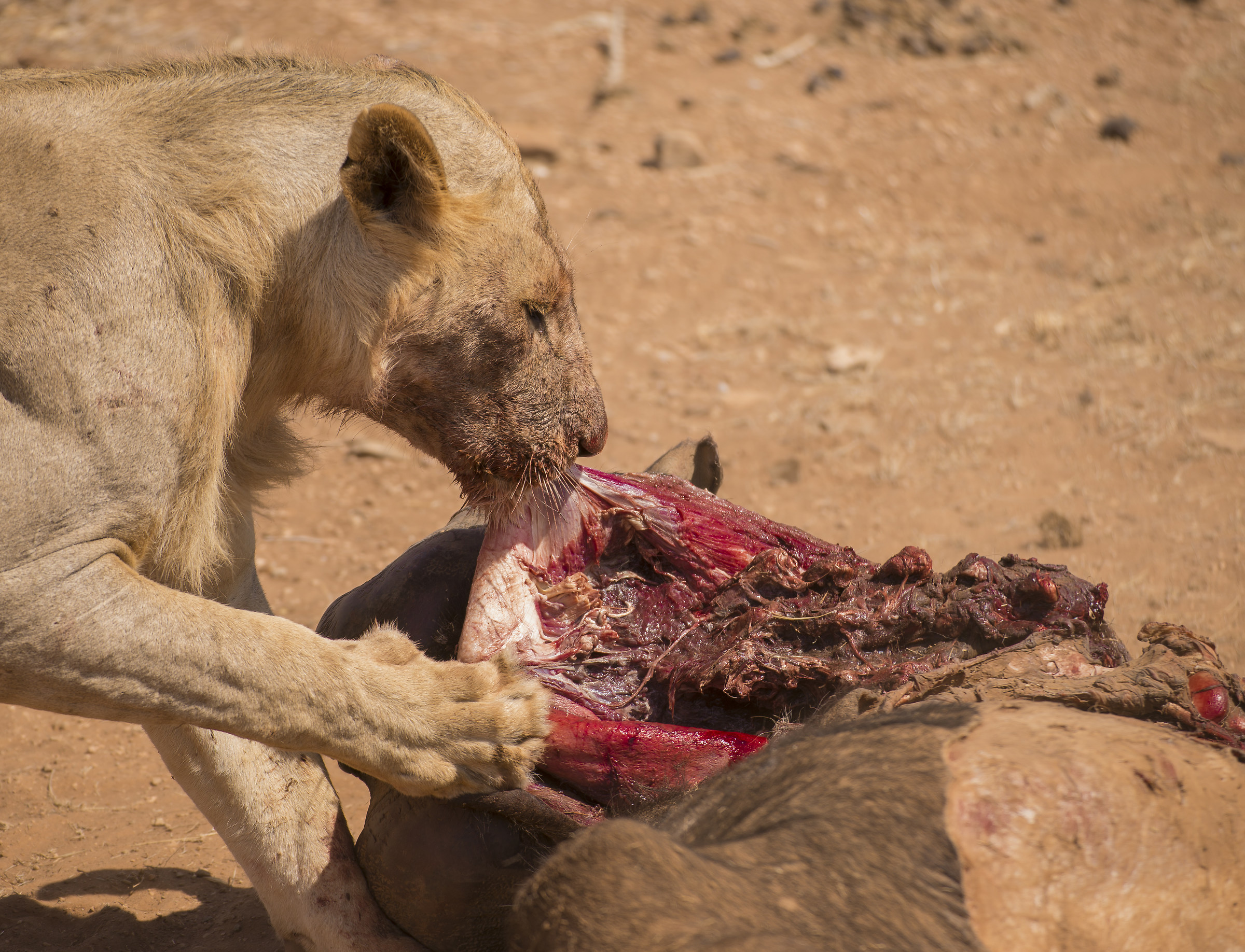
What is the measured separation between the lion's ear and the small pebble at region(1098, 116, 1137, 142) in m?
10.4

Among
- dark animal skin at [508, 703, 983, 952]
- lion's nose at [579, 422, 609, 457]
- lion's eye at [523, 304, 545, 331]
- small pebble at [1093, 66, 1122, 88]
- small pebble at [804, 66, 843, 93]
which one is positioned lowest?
small pebble at [804, 66, 843, 93]

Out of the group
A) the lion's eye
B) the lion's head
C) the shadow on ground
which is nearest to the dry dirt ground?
the shadow on ground

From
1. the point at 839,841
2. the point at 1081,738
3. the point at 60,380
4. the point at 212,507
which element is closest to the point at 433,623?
the point at 212,507

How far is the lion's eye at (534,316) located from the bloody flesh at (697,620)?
0.48 m

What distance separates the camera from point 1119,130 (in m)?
11.7

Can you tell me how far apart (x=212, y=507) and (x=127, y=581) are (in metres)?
0.40

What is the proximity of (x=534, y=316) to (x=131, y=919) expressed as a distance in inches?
95.5

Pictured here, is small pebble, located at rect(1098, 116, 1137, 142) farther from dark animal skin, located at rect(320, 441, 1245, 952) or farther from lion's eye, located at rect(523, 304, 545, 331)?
dark animal skin, located at rect(320, 441, 1245, 952)

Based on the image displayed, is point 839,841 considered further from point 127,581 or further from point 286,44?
point 286,44

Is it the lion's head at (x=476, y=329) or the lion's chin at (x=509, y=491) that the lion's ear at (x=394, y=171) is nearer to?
the lion's head at (x=476, y=329)

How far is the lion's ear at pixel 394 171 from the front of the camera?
9.56ft

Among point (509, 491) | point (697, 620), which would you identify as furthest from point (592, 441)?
point (697, 620)

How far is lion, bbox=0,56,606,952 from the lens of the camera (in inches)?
108

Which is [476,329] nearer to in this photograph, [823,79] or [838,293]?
[838,293]
